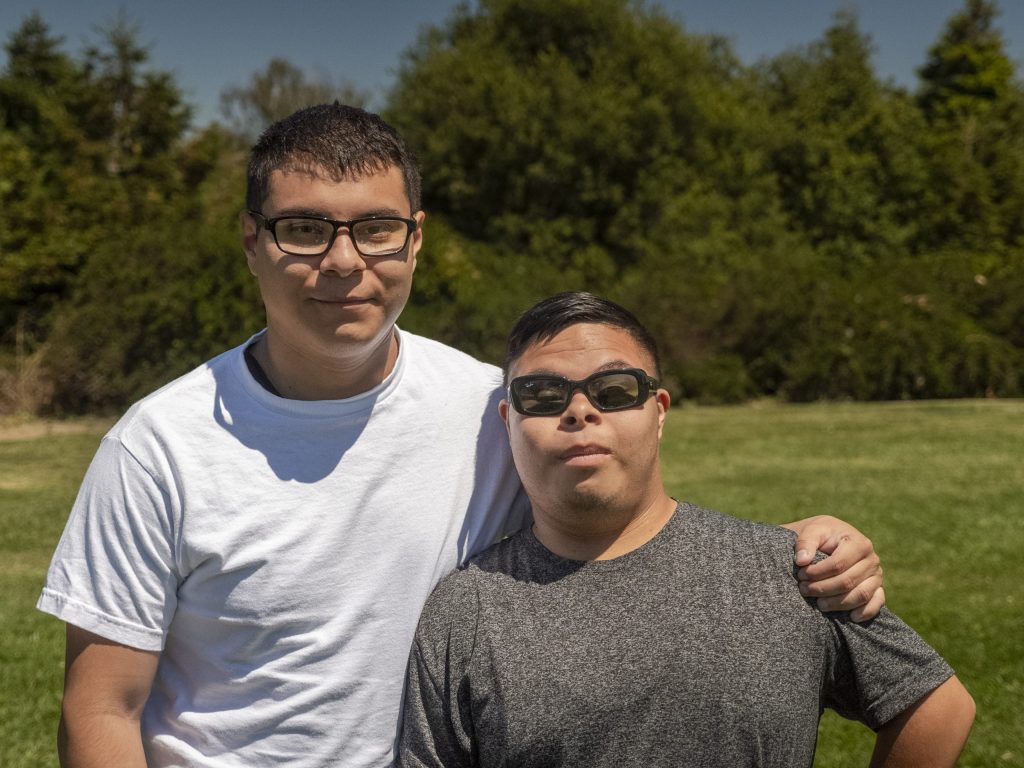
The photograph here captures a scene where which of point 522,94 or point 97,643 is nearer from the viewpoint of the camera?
point 97,643

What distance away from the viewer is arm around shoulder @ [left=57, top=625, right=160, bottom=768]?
2.38 metres

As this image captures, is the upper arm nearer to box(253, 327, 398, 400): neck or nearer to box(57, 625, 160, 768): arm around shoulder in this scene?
box(57, 625, 160, 768): arm around shoulder

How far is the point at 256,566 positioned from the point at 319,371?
452mm

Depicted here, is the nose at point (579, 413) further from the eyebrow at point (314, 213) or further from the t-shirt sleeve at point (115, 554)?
the t-shirt sleeve at point (115, 554)

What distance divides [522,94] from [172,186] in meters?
7.82

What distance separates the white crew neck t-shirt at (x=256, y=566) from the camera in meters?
2.39

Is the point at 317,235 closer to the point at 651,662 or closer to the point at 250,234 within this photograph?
the point at 250,234

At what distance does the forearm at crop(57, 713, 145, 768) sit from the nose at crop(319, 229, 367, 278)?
3.43 feet

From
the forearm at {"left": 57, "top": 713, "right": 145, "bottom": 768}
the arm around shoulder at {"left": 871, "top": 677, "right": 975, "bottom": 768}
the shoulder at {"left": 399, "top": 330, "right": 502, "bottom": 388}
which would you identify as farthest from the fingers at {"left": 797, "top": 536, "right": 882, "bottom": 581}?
the forearm at {"left": 57, "top": 713, "right": 145, "bottom": 768}

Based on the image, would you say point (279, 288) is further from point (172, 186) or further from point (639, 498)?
point (172, 186)

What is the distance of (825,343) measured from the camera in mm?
18812

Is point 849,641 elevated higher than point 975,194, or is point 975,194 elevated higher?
point 975,194

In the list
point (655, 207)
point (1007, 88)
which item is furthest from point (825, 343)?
point (1007, 88)

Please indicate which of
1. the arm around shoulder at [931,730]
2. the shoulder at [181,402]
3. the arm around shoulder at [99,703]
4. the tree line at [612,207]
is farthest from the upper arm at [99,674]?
the tree line at [612,207]
